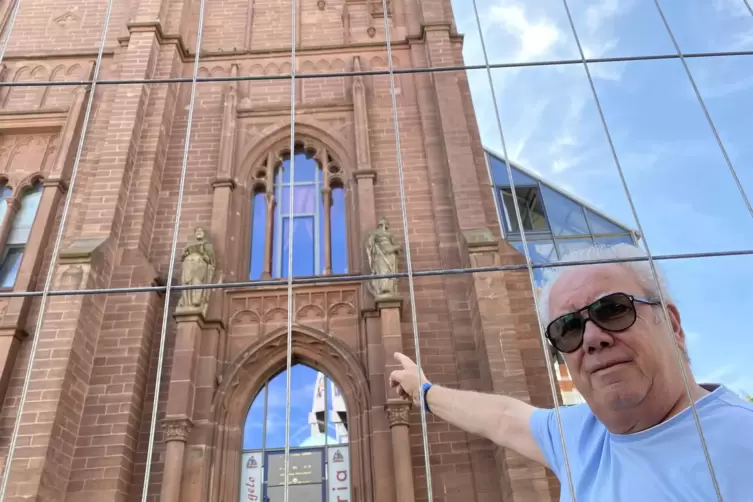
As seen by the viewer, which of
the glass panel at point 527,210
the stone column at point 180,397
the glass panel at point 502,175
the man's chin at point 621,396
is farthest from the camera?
the glass panel at point 502,175

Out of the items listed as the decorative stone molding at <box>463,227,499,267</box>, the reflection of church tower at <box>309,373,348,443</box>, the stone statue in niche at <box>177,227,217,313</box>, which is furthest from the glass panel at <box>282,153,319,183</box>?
the reflection of church tower at <box>309,373,348,443</box>

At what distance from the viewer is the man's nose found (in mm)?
1860

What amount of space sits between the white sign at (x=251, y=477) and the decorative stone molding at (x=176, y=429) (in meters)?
1.09

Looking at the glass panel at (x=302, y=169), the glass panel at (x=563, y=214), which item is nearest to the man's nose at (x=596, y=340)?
the glass panel at (x=302, y=169)

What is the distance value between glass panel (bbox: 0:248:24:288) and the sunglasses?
37.5 feet

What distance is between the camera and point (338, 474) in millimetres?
8648

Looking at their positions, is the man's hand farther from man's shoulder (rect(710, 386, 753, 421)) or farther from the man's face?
man's shoulder (rect(710, 386, 753, 421))

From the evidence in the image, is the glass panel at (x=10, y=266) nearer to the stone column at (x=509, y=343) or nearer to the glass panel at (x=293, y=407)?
the glass panel at (x=293, y=407)

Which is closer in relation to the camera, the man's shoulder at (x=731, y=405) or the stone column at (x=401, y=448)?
the man's shoulder at (x=731, y=405)

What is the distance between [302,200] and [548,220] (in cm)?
760

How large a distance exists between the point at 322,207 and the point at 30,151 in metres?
6.74

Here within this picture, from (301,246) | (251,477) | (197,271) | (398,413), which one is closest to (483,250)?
(398,413)

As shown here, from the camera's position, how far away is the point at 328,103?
12.3m

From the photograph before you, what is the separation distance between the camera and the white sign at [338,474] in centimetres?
847
